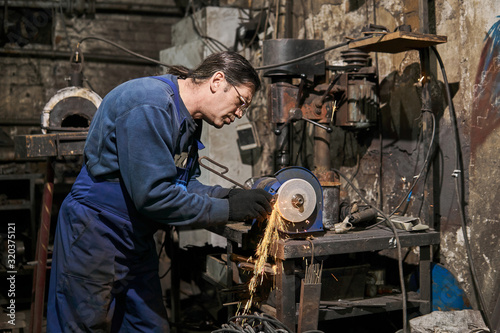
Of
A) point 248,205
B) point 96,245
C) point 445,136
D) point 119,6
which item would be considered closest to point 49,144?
point 96,245

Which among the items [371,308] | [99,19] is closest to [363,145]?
[371,308]

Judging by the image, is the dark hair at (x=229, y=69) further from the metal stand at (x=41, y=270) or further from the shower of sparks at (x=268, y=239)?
the metal stand at (x=41, y=270)

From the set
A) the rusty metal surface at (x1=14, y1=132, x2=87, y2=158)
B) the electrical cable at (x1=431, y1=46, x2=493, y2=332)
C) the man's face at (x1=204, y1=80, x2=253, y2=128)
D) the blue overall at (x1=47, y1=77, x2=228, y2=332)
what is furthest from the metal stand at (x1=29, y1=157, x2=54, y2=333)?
the electrical cable at (x1=431, y1=46, x2=493, y2=332)

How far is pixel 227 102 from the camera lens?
2.16 m

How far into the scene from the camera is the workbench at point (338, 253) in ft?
8.22

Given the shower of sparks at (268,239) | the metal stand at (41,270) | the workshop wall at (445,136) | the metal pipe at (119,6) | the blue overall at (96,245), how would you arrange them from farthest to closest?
the metal pipe at (119,6)
the metal stand at (41,270)
the workshop wall at (445,136)
the shower of sparks at (268,239)
the blue overall at (96,245)

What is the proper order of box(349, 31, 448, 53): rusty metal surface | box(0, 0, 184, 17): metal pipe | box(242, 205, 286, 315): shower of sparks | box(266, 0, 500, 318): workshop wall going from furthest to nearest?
box(0, 0, 184, 17): metal pipe → box(266, 0, 500, 318): workshop wall → box(349, 31, 448, 53): rusty metal surface → box(242, 205, 286, 315): shower of sparks

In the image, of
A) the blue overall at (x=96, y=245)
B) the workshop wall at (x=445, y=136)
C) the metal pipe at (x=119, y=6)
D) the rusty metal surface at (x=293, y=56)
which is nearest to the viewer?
the blue overall at (x=96, y=245)

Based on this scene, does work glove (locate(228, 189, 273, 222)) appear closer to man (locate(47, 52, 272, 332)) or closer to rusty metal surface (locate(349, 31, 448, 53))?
man (locate(47, 52, 272, 332))

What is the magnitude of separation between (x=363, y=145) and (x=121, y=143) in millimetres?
2318

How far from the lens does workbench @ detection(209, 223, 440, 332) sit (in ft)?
8.22

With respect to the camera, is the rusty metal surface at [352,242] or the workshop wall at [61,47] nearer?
the rusty metal surface at [352,242]

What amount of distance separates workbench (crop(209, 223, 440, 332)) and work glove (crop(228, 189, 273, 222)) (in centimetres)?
37

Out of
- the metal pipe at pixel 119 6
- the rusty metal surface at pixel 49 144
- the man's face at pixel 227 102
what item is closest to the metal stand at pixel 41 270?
the rusty metal surface at pixel 49 144
